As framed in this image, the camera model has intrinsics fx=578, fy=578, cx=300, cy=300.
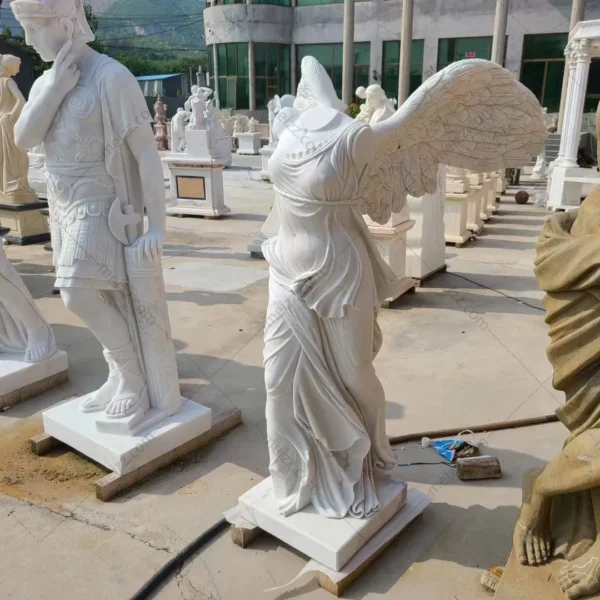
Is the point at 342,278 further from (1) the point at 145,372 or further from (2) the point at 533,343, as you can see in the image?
(2) the point at 533,343

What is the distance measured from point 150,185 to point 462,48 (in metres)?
26.2

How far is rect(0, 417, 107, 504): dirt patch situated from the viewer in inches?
127

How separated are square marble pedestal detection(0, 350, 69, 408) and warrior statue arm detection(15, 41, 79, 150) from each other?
1932 mm

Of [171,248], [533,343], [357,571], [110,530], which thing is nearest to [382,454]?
[357,571]

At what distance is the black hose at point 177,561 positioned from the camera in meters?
2.53

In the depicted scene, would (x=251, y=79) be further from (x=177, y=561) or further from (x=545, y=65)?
(x=177, y=561)

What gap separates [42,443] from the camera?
3.60m

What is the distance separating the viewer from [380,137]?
2340mm

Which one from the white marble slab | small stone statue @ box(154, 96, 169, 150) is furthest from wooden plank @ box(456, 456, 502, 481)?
small stone statue @ box(154, 96, 169, 150)

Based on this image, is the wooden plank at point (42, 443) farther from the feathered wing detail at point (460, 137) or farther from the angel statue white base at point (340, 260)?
the feathered wing detail at point (460, 137)

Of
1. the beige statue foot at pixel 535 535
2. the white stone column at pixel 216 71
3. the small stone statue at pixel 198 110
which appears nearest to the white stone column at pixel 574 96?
the small stone statue at pixel 198 110

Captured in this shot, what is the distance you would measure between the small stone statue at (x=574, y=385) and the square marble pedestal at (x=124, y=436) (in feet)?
6.63

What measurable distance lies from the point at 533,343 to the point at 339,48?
27484mm

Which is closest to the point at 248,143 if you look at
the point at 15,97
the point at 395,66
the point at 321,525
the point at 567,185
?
the point at 395,66
